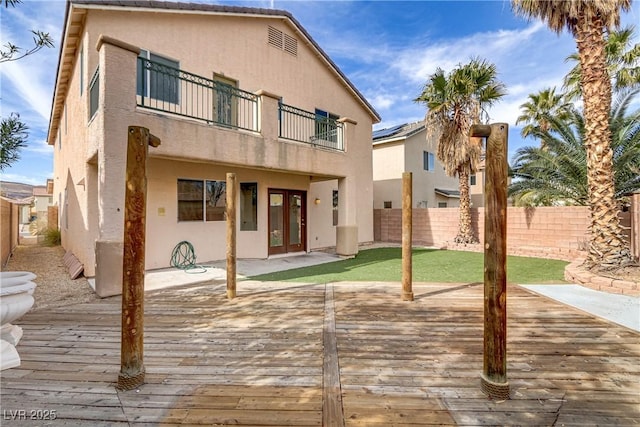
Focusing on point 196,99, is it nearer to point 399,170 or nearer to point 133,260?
point 133,260

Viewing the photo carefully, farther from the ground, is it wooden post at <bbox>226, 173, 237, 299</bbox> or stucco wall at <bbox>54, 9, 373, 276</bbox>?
stucco wall at <bbox>54, 9, 373, 276</bbox>

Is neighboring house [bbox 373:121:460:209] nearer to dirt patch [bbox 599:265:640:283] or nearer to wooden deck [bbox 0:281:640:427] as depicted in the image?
dirt patch [bbox 599:265:640:283]

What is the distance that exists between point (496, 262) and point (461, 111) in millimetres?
11445

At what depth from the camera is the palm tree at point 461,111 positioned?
11586 mm

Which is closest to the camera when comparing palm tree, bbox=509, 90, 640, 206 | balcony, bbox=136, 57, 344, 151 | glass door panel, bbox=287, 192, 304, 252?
balcony, bbox=136, 57, 344, 151

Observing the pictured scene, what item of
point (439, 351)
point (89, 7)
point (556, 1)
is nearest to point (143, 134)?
point (439, 351)

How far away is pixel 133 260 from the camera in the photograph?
2.80 metres

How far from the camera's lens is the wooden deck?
2.39m

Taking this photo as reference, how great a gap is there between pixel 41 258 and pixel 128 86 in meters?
9.23

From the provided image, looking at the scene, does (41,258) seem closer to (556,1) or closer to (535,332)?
(535,332)

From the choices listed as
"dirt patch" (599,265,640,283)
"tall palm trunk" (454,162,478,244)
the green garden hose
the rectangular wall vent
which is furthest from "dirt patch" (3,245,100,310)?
"tall palm trunk" (454,162,478,244)

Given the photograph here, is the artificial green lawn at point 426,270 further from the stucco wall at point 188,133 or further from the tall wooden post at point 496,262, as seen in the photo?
the tall wooden post at point 496,262

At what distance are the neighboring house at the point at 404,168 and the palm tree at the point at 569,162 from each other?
634 cm

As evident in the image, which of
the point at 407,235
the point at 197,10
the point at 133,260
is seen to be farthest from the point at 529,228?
the point at 197,10
